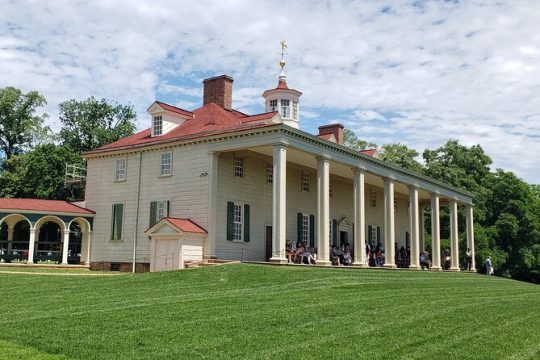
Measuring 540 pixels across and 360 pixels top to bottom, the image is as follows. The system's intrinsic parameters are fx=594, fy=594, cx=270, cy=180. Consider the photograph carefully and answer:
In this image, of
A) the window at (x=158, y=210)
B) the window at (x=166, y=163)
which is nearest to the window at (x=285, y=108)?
the window at (x=166, y=163)

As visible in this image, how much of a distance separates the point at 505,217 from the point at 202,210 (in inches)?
1403

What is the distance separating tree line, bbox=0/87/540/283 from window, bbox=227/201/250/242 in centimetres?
2476

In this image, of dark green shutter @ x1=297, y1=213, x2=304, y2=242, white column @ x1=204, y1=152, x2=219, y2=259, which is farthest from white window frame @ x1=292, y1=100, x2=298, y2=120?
white column @ x1=204, y1=152, x2=219, y2=259

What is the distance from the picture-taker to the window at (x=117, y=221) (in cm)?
2891

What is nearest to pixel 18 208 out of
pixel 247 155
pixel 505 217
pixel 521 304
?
pixel 247 155

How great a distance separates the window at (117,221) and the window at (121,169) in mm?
1409

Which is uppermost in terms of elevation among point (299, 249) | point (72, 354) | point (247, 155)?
point (247, 155)

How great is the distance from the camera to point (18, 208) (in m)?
28.3

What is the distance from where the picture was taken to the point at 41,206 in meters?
29.1

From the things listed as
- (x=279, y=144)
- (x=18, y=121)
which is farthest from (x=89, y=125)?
(x=279, y=144)

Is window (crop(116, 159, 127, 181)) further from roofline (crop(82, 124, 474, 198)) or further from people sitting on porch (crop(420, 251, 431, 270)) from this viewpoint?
people sitting on porch (crop(420, 251, 431, 270))

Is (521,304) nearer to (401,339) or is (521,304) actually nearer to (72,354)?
(401,339)

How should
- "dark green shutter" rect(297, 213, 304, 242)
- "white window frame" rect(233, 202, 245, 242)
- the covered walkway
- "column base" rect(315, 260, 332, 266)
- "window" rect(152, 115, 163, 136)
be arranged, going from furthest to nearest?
1. "dark green shutter" rect(297, 213, 304, 242)
2. "window" rect(152, 115, 163, 136)
3. the covered walkway
4. "white window frame" rect(233, 202, 245, 242)
5. "column base" rect(315, 260, 332, 266)

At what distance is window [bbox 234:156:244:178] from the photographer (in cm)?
2714
